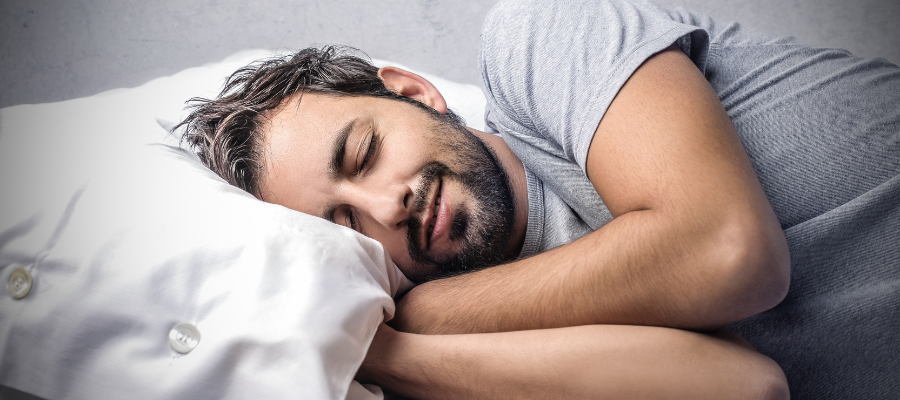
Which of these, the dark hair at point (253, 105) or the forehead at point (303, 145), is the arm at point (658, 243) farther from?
the dark hair at point (253, 105)

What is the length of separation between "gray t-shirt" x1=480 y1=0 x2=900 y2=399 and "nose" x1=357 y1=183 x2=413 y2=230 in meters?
0.27

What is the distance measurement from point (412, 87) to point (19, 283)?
0.78 metres

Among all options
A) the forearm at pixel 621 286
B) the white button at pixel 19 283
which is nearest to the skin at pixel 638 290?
the forearm at pixel 621 286

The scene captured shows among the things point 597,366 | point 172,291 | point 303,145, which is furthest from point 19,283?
point 597,366

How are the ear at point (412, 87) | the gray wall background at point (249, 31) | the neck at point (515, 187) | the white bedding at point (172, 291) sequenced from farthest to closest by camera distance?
1. the gray wall background at point (249, 31)
2. the ear at point (412, 87)
3. the neck at point (515, 187)
4. the white bedding at point (172, 291)

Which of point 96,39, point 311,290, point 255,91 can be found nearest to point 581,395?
point 311,290

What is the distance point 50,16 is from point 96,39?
11 centimetres

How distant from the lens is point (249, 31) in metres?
1.53

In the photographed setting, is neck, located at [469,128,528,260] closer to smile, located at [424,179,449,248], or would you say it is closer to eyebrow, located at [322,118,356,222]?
smile, located at [424,179,449,248]

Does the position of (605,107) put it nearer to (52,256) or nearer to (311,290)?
(311,290)

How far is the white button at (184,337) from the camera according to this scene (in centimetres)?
59

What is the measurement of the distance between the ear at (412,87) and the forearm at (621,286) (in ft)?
1.62

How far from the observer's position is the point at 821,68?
83 centimetres

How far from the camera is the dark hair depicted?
3.37 ft
